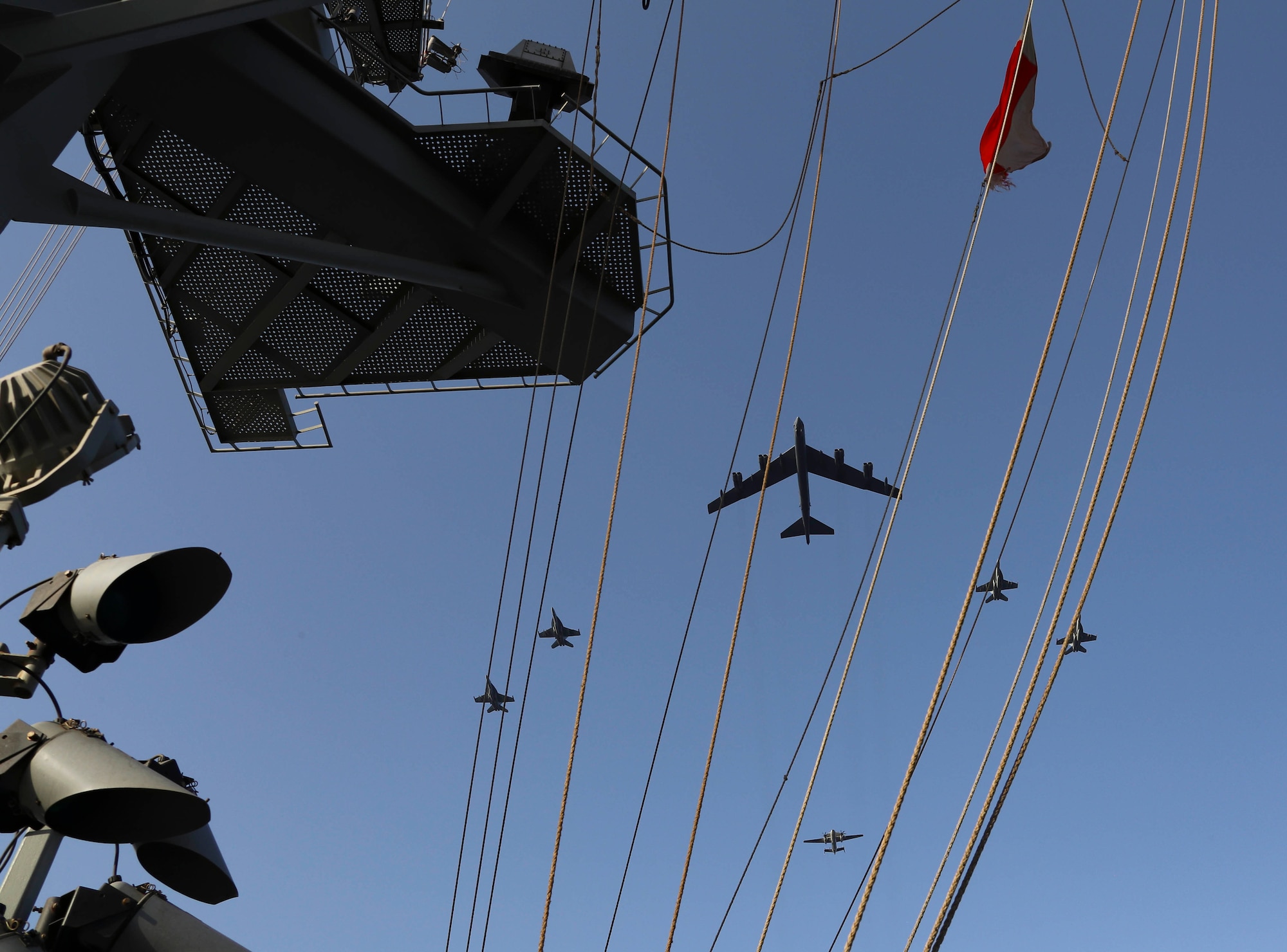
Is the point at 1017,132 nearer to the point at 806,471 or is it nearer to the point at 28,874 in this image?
the point at 28,874

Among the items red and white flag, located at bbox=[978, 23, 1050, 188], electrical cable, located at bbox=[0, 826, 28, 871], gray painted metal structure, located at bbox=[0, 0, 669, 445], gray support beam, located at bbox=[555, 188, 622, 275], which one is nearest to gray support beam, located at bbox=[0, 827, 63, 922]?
electrical cable, located at bbox=[0, 826, 28, 871]

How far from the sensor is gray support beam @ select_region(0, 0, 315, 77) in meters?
5.30

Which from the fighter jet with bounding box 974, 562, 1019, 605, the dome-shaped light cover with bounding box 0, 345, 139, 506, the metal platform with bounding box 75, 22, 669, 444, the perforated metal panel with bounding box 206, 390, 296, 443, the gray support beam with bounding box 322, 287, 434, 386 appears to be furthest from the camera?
the fighter jet with bounding box 974, 562, 1019, 605

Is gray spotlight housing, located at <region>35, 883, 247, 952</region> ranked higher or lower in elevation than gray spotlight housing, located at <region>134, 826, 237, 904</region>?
lower

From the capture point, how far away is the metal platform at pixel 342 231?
7738 millimetres

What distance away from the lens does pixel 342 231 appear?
9008mm

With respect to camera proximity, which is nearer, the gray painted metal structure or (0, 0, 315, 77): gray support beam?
(0, 0, 315, 77): gray support beam

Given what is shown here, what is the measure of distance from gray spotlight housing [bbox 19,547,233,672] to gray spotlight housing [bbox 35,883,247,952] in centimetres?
80

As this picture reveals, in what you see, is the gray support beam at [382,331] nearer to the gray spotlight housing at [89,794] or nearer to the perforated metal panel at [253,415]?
the perforated metal panel at [253,415]

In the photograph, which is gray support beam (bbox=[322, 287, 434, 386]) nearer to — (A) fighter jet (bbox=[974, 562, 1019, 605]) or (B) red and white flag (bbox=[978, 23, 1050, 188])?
(B) red and white flag (bbox=[978, 23, 1050, 188])

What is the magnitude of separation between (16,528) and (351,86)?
627cm

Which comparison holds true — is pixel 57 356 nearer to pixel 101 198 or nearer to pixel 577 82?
pixel 101 198

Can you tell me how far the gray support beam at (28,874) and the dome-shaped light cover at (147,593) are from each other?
733 mm

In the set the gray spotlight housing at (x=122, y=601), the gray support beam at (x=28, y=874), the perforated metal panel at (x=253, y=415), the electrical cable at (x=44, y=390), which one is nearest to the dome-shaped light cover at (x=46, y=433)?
the electrical cable at (x=44, y=390)
